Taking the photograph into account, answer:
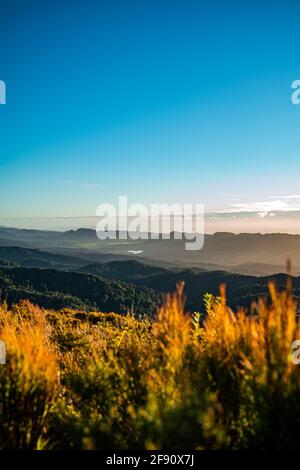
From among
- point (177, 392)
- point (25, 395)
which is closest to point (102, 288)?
point (25, 395)

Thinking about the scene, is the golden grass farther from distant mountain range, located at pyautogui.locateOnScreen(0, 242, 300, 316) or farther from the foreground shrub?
distant mountain range, located at pyautogui.locateOnScreen(0, 242, 300, 316)

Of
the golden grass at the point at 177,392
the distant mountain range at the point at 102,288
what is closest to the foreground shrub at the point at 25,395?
the golden grass at the point at 177,392

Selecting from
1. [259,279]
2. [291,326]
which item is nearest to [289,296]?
[291,326]

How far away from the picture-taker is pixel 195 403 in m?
2.71

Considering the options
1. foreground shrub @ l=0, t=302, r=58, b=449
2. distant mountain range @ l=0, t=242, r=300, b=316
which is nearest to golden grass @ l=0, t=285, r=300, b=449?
foreground shrub @ l=0, t=302, r=58, b=449

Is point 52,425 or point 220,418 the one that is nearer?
point 220,418

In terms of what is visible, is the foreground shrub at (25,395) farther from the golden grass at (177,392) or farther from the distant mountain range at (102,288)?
the distant mountain range at (102,288)

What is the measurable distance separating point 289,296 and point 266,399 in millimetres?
764

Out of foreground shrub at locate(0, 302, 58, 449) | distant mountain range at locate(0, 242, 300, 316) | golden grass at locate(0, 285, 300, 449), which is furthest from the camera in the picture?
distant mountain range at locate(0, 242, 300, 316)

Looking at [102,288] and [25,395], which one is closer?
[25,395]

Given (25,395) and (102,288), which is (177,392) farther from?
(102,288)

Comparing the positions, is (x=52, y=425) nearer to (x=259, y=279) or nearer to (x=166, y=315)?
(x=166, y=315)
